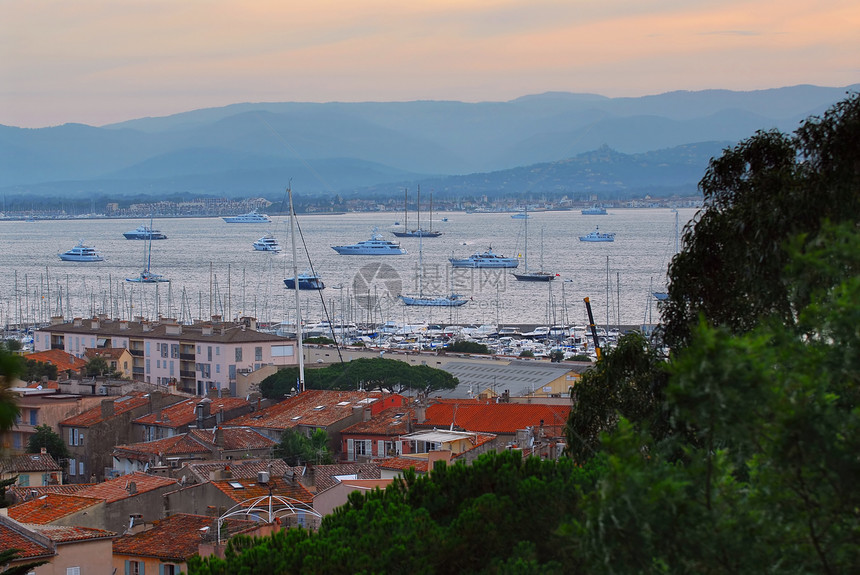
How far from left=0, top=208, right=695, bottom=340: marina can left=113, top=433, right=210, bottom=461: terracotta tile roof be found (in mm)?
37020

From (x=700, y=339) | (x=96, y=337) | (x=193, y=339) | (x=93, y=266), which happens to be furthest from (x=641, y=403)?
(x=93, y=266)

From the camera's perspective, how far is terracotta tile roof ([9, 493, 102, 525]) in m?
17.8

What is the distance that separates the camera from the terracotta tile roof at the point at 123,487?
763 inches

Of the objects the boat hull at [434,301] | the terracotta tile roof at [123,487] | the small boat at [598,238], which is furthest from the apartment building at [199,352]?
the small boat at [598,238]

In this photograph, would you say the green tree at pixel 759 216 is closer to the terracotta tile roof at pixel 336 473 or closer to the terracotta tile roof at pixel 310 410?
the terracotta tile roof at pixel 336 473

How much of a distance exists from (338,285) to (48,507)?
95465 mm

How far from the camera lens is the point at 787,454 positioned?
5996 mm

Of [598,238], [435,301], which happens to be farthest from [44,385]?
[598,238]

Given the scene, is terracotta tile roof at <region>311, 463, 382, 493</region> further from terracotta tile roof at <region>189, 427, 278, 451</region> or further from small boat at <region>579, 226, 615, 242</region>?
small boat at <region>579, 226, 615, 242</region>

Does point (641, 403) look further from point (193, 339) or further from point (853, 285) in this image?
point (193, 339)

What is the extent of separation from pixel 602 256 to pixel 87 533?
142497 millimetres

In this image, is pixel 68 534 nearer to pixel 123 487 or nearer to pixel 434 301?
pixel 123 487

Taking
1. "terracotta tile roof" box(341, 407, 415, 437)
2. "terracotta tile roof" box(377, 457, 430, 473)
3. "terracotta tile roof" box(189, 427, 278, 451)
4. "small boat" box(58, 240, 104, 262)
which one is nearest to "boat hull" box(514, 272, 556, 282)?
"small boat" box(58, 240, 104, 262)

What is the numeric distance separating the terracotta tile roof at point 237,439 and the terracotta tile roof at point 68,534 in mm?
9686
